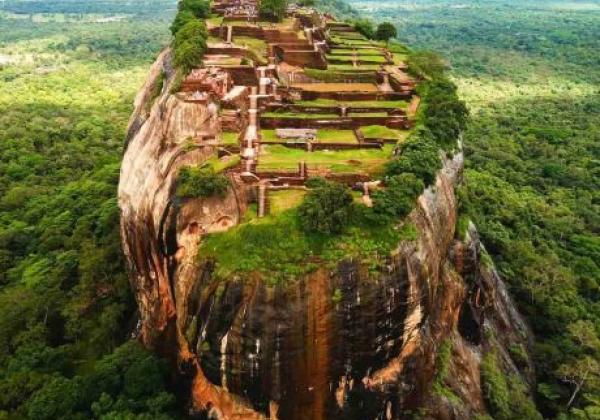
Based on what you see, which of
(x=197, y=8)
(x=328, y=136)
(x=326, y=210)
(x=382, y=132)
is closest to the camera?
(x=326, y=210)

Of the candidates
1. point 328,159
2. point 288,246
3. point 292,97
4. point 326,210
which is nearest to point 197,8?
point 292,97

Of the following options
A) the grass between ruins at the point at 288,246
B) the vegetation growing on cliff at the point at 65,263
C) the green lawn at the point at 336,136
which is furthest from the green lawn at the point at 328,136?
the vegetation growing on cliff at the point at 65,263

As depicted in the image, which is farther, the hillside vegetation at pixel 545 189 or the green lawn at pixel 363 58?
the green lawn at pixel 363 58

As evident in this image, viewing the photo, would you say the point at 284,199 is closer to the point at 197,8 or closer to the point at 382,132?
the point at 382,132

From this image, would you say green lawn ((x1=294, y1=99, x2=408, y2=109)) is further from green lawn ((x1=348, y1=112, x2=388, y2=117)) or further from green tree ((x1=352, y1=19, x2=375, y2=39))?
green tree ((x1=352, y1=19, x2=375, y2=39))

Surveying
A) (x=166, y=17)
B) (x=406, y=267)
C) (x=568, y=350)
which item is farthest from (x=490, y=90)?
(x=166, y=17)

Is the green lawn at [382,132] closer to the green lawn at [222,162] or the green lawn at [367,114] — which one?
the green lawn at [367,114]
